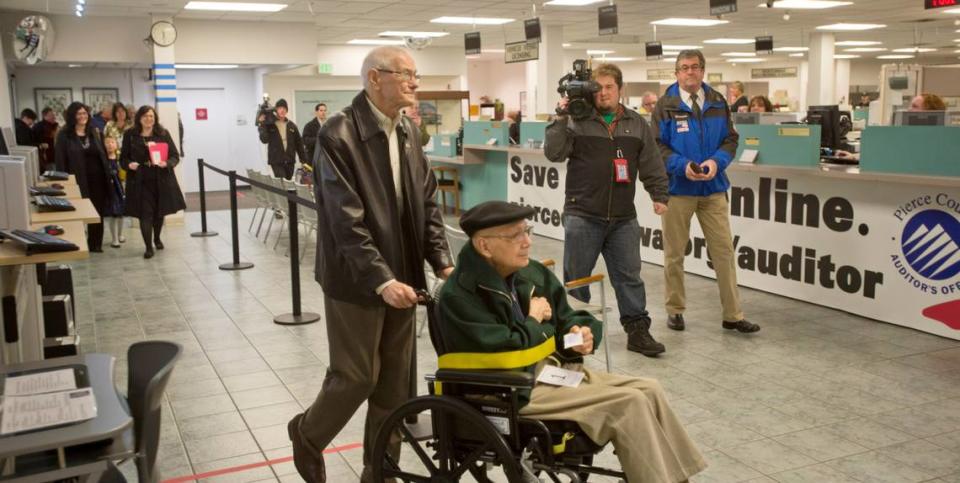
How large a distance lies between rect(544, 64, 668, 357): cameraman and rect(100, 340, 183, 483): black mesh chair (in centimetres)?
270

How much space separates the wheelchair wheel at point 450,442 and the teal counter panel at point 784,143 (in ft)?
13.5

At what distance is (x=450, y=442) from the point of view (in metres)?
2.48

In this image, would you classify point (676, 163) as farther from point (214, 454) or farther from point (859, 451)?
point (214, 454)

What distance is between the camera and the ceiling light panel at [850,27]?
15367 mm

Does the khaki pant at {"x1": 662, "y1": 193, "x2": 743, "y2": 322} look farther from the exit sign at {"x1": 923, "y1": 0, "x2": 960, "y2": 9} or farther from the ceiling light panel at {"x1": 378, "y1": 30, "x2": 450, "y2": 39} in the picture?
the ceiling light panel at {"x1": 378, "y1": 30, "x2": 450, "y2": 39}

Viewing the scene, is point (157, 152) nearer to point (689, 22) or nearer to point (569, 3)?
point (569, 3)

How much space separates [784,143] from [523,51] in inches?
280

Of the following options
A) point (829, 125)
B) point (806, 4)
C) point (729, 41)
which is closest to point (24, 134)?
point (829, 125)

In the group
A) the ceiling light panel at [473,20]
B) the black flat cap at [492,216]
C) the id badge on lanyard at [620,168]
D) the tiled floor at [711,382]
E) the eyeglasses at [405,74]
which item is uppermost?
the ceiling light panel at [473,20]

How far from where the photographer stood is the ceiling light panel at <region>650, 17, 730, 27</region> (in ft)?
46.7

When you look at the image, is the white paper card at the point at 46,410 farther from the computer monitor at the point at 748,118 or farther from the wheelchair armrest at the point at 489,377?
the computer monitor at the point at 748,118

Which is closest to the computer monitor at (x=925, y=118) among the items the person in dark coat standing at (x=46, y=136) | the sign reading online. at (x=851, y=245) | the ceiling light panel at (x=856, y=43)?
the sign reading online. at (x=851, y=245)

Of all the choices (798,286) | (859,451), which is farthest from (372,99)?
(798,286)

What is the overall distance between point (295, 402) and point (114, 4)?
324 inches
